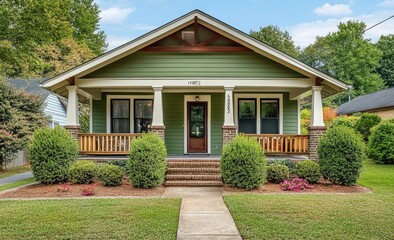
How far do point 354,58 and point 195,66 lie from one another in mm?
39812

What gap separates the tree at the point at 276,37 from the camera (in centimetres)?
4206

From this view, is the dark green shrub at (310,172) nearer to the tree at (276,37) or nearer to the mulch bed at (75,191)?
the mulch bed at (75,191)

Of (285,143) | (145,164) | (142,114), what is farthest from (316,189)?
(142,114)

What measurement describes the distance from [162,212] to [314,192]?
453cm

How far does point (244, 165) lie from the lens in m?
9.16

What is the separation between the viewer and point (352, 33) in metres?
46.0

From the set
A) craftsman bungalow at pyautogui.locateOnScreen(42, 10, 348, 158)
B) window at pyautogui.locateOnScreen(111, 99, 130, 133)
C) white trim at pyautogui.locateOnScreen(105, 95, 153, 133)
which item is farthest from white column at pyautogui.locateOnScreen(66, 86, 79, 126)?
window at pyautogui.locateOnScreen(111, 99, 130, 133)

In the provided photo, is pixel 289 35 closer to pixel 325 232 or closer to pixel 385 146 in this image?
pixel 385 146

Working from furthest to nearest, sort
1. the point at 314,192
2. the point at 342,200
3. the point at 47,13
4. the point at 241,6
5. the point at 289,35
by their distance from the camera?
the point at 289,35
the point at 241,6
the point at 47,13
the point at 314,192
the point at 342,200

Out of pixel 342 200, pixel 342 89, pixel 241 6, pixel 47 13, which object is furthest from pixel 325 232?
pixel 241 6

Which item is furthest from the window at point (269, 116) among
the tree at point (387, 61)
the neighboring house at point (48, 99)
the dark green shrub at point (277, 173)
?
the tree at point (387, 61)

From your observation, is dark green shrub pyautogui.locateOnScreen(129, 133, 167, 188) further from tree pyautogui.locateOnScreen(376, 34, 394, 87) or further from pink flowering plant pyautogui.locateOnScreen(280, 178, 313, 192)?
tree pyautogui.locateOnScreen(376, 34, 394, 87)

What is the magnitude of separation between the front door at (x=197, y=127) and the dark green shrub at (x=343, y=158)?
5.23 meters

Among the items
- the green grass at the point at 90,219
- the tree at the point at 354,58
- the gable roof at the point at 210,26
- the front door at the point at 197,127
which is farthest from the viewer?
the tree at the point at 354,58
